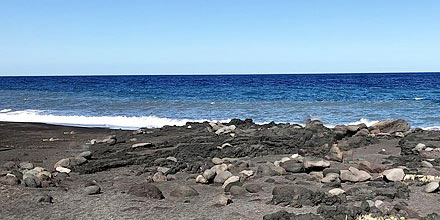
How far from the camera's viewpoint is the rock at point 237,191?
29.3 feet

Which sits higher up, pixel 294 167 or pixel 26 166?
pixel 294 167

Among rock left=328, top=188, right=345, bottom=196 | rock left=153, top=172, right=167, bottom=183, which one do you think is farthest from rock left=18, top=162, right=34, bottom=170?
rock left=328, top=188, right=345, bottom=196

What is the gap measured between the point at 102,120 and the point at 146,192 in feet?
63.3

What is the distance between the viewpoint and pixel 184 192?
29.5 feet

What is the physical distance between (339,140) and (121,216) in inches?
339

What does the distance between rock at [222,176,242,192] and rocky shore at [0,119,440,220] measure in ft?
0.08

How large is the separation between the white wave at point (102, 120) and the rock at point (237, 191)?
15.5 metres

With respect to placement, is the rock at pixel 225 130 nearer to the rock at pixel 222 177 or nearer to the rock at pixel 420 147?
the rock at pixel 420 147

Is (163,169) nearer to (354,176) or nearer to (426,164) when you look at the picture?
(354,176)

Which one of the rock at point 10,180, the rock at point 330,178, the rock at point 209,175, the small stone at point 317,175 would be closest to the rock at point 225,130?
the small stone at point 317,175

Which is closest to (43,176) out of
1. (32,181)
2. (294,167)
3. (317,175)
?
(32,181)

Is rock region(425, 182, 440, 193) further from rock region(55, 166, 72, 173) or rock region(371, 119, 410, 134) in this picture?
rock region(371, 119, 410, 134)

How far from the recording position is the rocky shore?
790 cm

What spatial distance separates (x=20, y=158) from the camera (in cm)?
1348
